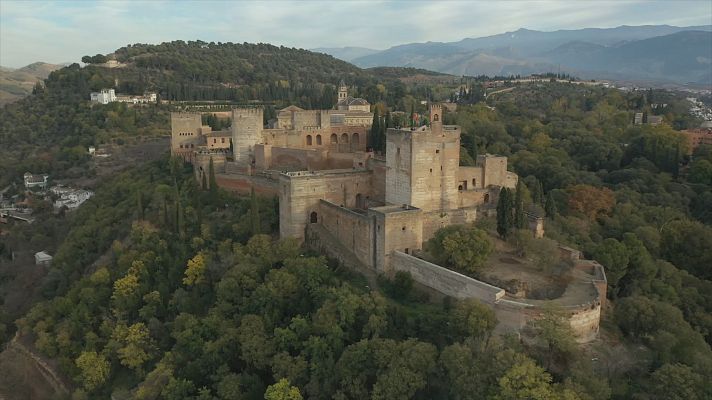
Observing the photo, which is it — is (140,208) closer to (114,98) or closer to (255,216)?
(255,216)

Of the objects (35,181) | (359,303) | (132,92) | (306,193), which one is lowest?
(35,181)

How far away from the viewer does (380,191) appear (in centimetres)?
3138

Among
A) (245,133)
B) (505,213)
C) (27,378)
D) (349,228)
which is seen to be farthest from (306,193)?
(27,378)

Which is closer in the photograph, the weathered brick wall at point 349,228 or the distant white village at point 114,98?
the weathered brick wall at point 349,228

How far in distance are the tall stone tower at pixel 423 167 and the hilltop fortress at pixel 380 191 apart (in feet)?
0.15

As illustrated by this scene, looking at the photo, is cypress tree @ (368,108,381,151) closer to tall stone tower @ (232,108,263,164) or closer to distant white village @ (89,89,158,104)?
tall stone tower @ (232,108,263,164)

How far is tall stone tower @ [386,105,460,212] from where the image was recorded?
90.2 ft

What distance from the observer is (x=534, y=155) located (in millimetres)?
47125

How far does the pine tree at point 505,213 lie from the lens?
1075 inches

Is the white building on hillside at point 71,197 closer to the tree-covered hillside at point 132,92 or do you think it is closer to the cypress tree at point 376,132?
the tree-covered hillside at point 132,92

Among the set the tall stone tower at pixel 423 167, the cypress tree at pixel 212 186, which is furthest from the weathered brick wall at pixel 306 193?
the cypress tree at pixel 212 186

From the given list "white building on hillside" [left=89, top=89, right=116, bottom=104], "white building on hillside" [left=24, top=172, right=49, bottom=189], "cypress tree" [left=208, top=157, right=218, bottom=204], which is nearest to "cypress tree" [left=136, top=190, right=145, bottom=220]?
"cypress tree" [left=208, top=157, right=218, bottom=204]

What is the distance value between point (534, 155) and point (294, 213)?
2476 centimetres

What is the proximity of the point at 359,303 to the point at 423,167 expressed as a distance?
8.04 metres
